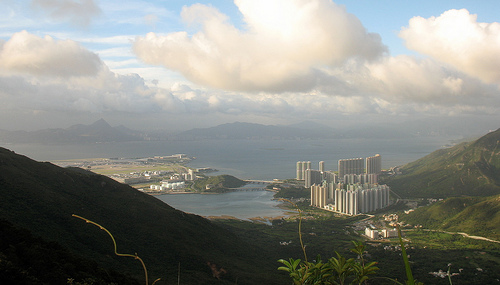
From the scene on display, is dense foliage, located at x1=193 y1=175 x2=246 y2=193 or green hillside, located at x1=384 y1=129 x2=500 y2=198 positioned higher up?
green hillside, located at x1=384 y1=129 x2=500 y2=198

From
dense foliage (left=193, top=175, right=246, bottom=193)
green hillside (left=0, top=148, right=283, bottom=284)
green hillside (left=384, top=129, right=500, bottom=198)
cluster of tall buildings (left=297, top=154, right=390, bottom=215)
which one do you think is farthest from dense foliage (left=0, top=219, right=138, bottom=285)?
green hillside (left=384, top=129, right=500, bottom=198)

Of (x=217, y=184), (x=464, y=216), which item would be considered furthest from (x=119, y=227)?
(x=217, y=184)

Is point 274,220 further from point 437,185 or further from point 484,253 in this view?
point 437,185

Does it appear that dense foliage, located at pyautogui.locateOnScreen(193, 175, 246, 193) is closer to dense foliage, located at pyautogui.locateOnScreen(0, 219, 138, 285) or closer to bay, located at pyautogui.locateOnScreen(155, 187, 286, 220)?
bay, located at pyautogui.locateOnScreen(155, 187, 286, 220)

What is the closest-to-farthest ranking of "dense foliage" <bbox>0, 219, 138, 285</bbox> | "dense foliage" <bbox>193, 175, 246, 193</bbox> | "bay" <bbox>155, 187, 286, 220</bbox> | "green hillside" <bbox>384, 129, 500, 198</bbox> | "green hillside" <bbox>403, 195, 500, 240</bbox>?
"dense foliage" <bbox>0, 219, 138, 285</bbox> → "green hillside" <bbox>403, 195, 500, 240</bbox> → "bay" <bbox>155, 187, 286, 220</bbox> → "green hillside" <bbox>384, 129, 500, 198</bbox> → "dense foliage" <bbox>193, 175, 246, 193</bbox>

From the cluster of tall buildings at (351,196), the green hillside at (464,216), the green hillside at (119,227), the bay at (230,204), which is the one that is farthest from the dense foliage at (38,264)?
the cluster of tall buildings at (351,196)
